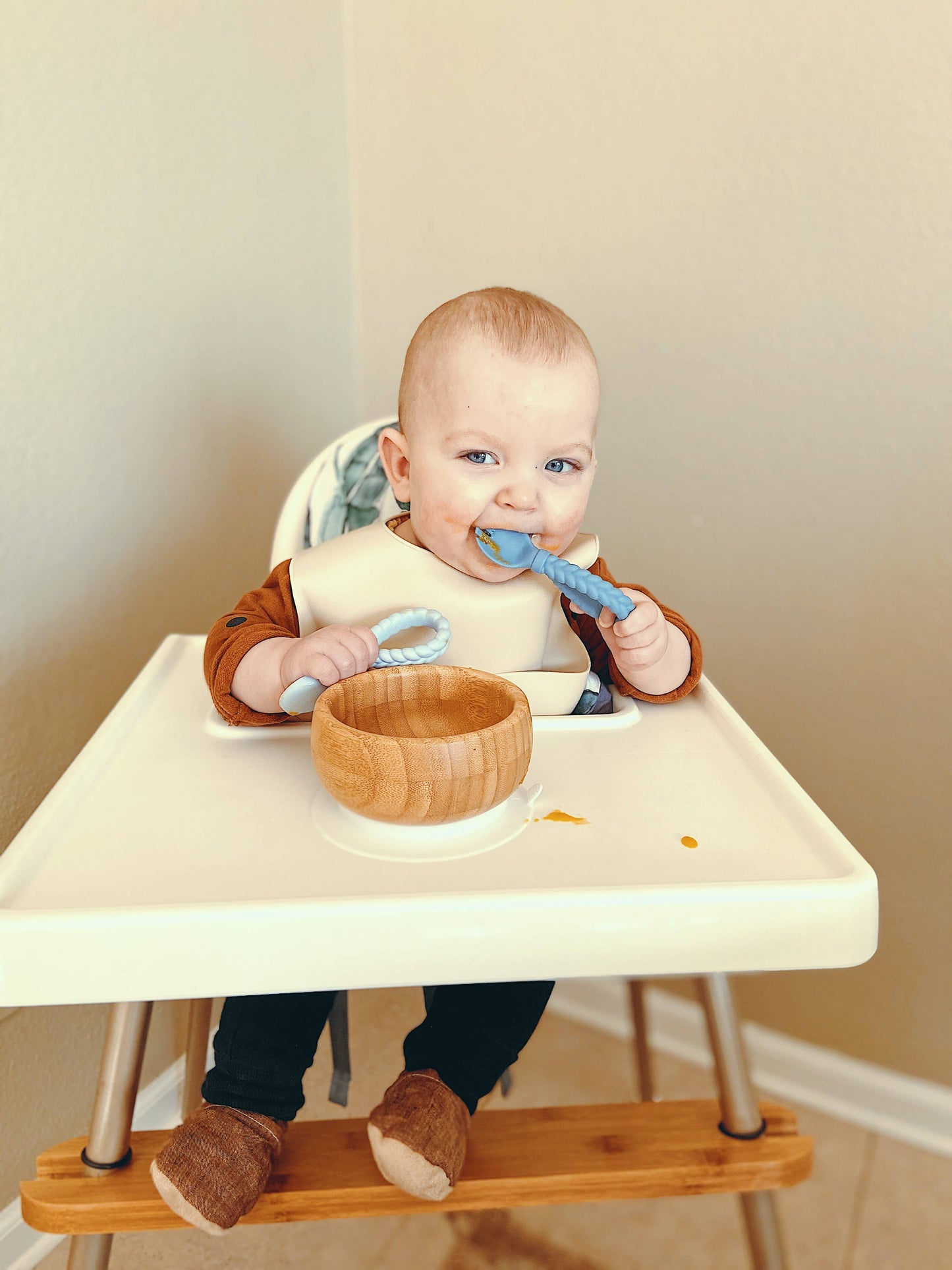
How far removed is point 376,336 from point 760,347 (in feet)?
1.95

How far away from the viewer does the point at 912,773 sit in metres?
1.19

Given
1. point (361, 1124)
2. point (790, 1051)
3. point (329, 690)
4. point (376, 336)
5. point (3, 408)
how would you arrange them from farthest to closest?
1. point (376, 336)
2. point (790, 1051)
3. point (3, 408)
4. point (361, 1124)
5. point (329, 690)

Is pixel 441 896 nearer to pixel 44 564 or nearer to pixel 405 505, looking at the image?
pixel 405 505

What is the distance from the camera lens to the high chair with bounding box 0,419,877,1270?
1.62 feet

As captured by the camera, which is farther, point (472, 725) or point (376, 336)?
point (376, 336)

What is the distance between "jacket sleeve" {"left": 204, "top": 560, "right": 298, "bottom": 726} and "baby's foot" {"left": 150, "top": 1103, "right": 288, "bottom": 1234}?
29 centimetres

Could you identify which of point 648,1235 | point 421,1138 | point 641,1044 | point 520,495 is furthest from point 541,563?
point 648,1235

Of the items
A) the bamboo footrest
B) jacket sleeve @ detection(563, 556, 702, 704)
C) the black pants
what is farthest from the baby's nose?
the bamboo footrest

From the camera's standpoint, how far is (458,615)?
2.57 feet

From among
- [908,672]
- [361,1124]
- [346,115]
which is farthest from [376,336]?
[361,1124]

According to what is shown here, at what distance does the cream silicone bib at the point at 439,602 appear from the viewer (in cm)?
78

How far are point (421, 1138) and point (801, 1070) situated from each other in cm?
88

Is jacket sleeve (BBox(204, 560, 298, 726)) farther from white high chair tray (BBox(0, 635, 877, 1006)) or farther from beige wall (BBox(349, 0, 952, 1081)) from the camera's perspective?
beige wall (BBox(349, 0, 952, 1081))

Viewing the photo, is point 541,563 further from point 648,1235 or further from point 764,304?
point 648,1235
